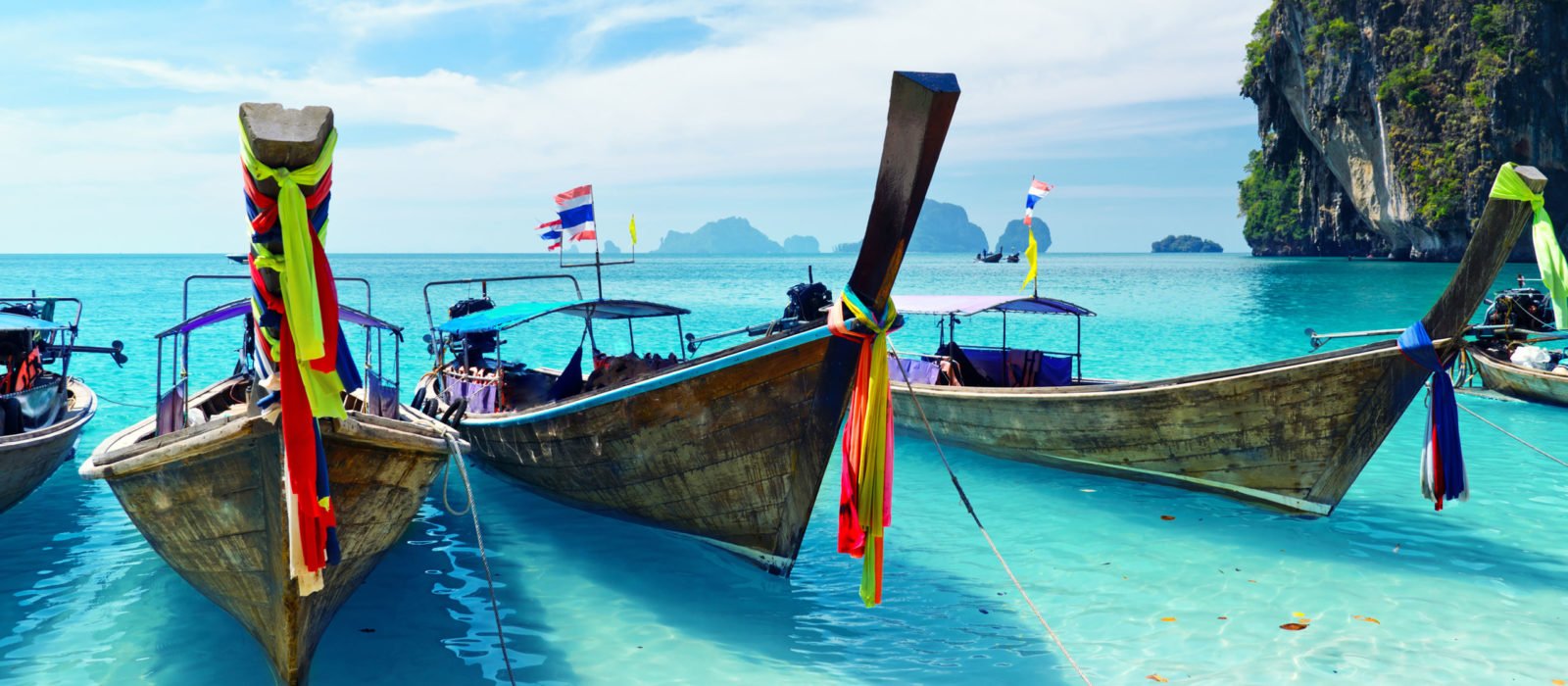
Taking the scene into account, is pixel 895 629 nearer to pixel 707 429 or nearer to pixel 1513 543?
pixel 707 429

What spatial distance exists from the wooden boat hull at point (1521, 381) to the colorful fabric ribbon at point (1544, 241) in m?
7.92

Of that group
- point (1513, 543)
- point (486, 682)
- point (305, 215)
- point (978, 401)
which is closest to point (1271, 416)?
point (1513, 543)

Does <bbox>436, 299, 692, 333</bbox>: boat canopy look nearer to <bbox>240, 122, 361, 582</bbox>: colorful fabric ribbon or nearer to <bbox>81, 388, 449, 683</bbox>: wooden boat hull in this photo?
<bbox>81, 388, 449, 683</bbox>: wooden boat hull

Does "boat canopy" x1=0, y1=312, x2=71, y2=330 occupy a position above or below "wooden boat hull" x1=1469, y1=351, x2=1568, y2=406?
above

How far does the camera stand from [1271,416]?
28.0ft

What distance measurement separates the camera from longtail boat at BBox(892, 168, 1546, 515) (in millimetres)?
7684

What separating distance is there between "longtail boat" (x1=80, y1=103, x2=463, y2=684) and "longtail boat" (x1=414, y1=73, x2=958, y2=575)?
5.02 feet

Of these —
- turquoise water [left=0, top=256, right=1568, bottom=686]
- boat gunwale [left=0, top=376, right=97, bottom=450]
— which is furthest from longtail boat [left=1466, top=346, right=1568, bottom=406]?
boat gunwale [left=0, top=376, right=97, bottom=450]

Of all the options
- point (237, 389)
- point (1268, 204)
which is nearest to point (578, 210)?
point (237, 389)

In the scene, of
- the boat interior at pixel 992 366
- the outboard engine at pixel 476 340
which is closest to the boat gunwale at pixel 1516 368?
the boat interior at pixel 992 366

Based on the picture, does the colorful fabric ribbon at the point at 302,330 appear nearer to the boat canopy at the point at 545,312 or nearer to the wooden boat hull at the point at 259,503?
the wooden boat hull at the point at 259,503

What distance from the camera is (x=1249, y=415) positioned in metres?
8.62

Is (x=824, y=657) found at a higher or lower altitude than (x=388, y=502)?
lower

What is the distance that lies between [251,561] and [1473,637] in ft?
23.7
